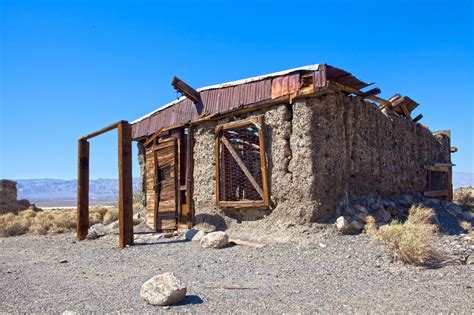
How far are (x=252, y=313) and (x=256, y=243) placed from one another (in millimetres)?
4351

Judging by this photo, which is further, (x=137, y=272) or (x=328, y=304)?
(x=137, y=272)

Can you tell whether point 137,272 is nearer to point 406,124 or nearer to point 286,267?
point 286,267

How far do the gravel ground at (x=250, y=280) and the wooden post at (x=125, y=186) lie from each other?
795 millimetres

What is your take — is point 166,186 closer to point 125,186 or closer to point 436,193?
point 125,186

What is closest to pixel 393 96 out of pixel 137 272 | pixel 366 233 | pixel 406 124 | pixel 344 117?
pixel 406 124

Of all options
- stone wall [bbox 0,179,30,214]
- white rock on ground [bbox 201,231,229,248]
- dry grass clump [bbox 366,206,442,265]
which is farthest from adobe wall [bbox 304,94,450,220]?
stone wall [bbox 0,179,30,214]

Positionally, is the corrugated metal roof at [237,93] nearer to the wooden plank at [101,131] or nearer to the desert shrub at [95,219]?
the wooden plank at [101,131]

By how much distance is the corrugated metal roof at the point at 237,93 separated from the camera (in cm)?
867

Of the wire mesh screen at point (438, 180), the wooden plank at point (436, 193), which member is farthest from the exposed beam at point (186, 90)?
the wire mesh screen at point (438, 180)

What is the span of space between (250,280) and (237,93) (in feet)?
17.6

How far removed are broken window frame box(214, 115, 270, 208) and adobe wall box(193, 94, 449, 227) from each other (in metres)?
0.13

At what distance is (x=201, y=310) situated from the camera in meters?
4.35

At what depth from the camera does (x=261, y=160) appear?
30.4ft

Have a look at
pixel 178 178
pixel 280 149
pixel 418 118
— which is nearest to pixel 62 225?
pixel 178 178
